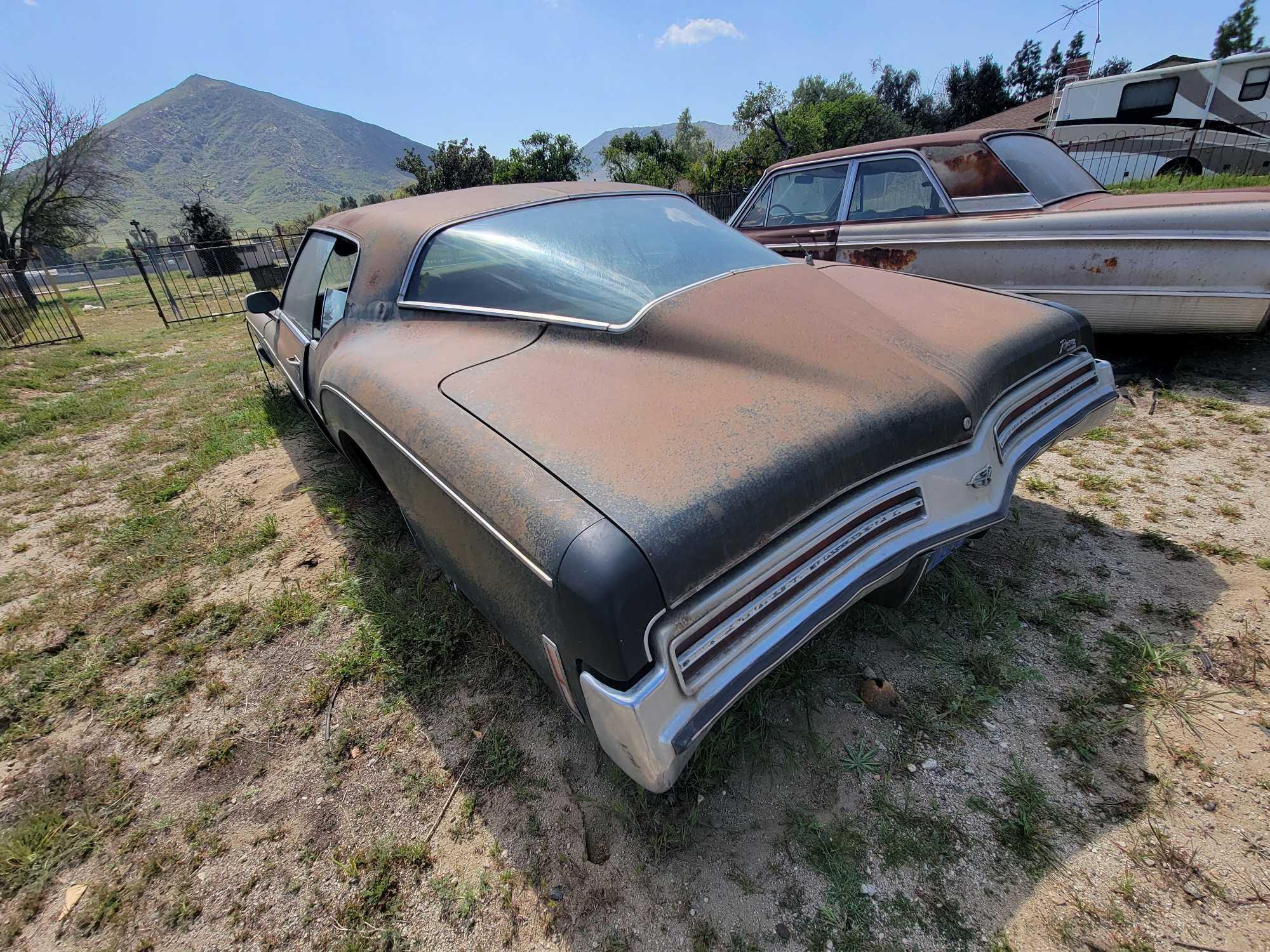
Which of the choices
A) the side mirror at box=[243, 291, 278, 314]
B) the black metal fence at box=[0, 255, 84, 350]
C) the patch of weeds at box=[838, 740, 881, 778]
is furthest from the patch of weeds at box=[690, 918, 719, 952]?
the black metal fence at box=[0, 255, 84, 350]

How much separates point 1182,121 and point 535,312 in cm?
1774

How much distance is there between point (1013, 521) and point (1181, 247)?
214 centimetres

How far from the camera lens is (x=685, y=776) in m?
1.70

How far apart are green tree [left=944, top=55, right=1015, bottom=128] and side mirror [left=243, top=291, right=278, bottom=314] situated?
45852 millimetres

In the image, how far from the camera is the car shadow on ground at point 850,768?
4.62 feet

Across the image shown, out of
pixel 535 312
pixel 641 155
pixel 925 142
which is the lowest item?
pixel 535 312

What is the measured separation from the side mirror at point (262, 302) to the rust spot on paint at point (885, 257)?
13.9 feet

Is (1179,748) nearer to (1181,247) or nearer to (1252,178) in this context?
(1181,247)

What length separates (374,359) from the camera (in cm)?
207

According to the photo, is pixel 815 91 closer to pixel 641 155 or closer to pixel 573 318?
pixel 641 155

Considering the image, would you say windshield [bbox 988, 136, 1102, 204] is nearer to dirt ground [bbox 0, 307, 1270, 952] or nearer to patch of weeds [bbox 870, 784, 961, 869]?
dirt ground [bbox 0, 307, 1270, 952]

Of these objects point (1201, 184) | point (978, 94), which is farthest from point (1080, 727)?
point (978, 94)

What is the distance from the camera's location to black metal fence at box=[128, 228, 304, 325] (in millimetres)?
11562

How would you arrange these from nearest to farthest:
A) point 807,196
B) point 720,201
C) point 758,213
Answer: point 807,196, point 758,213, point 720,201
